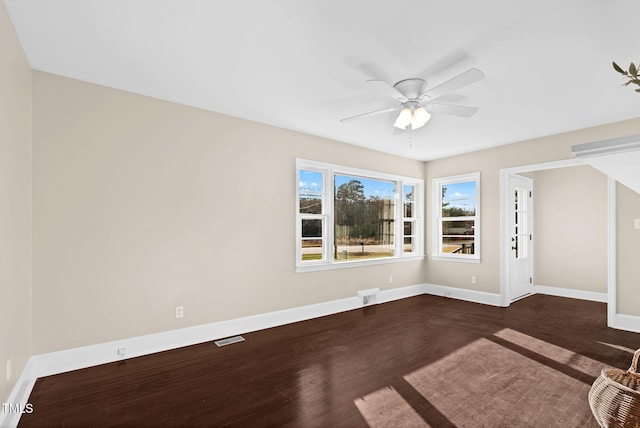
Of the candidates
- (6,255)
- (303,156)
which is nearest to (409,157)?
(303,156)

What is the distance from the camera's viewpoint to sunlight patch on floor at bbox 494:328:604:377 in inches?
122

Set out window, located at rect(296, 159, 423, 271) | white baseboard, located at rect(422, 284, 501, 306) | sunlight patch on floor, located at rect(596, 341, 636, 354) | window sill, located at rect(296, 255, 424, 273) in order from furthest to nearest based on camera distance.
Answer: white baseboard, located at rect(422, 284, 501, 306), window, located at rect(296, 159, 423, 271), window sill, located at rect(296, 255, 424, 273), sunlight patch on floor, located at rect(596, 341, 636, 354)

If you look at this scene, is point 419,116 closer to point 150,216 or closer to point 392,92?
point 392,92

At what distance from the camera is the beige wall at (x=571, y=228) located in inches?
233

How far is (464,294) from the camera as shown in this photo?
601cm

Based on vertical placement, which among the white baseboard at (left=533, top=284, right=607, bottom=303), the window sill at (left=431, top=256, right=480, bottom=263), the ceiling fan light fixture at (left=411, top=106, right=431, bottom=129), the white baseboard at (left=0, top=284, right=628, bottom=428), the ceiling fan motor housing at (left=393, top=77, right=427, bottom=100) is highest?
the ceiling fan motor housing at (left=393, top=77, right=427, bottom=100)

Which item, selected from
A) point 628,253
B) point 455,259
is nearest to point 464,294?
point 455,259

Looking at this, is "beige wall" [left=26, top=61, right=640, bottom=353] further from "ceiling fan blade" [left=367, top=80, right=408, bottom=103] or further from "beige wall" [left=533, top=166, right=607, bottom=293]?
"beige wall" [left=533, top=166, right=607, bottom=293]

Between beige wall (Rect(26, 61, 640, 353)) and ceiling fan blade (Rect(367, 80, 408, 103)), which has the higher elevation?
ceiling fan blade (Rect(367, 80, 408, 103))

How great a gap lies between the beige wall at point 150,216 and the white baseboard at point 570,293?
4.87 metres

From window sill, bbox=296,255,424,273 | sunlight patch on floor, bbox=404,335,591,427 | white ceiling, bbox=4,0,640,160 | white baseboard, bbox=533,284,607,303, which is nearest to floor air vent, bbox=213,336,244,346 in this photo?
window sill, bbox=296,255,424,273

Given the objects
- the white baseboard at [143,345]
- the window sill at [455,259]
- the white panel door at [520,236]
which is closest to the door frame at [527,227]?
the white panel door at [520,236]

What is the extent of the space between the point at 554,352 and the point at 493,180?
3.03 meters

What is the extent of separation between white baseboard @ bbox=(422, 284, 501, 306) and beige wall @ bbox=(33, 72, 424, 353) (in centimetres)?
288
